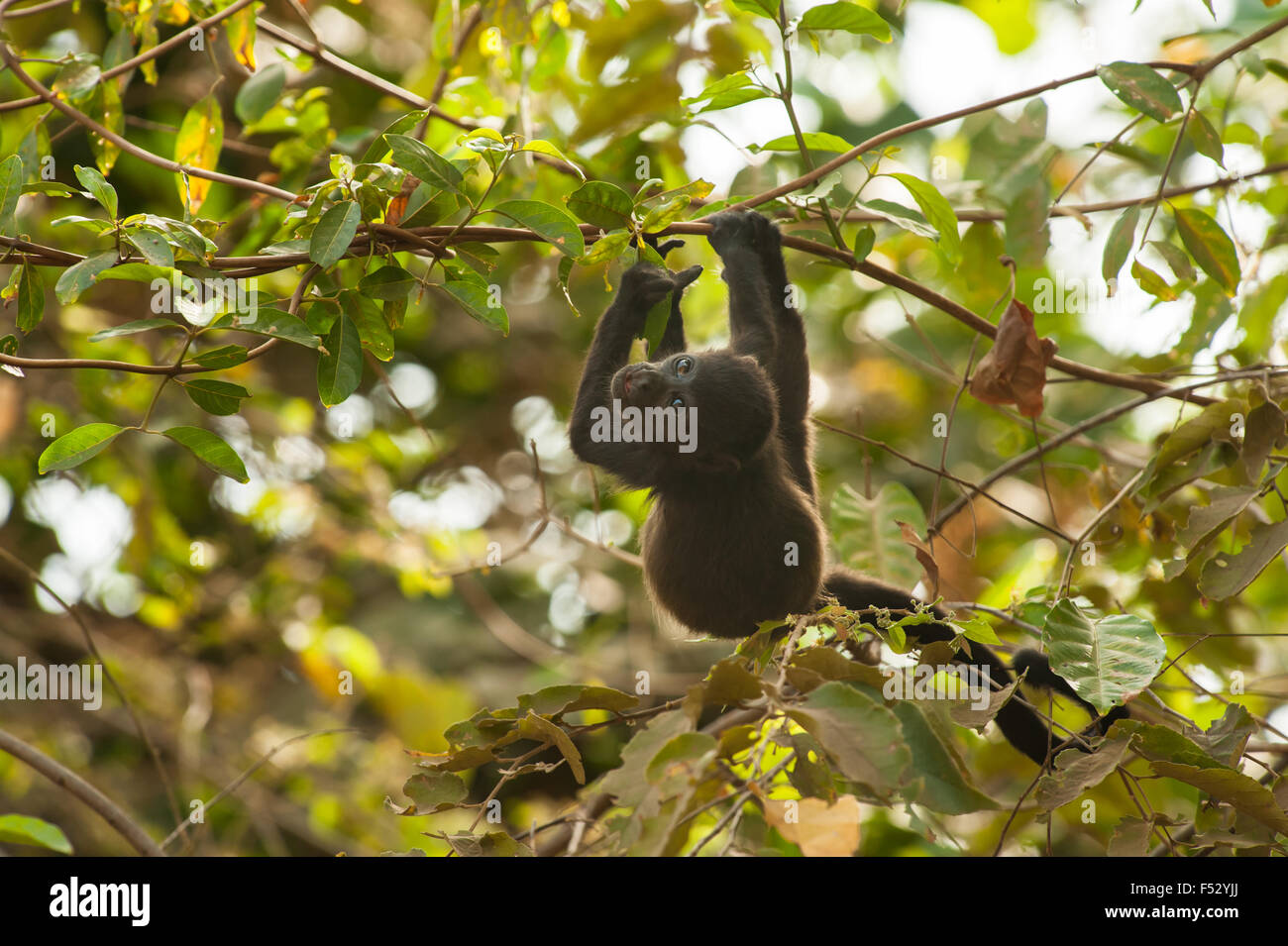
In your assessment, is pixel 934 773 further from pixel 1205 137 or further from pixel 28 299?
pixel 28 299

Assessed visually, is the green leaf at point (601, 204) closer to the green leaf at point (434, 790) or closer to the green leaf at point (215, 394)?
the green leaf at point (215, 394)

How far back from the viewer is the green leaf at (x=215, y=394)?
290 centimetres

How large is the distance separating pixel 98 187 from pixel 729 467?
2317mm

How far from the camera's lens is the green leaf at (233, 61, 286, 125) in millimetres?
4387

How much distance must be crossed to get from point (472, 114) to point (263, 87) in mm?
1002

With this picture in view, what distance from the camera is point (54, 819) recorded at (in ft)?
27.8

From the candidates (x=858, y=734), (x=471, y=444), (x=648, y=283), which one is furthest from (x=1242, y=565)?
(x=471, y=444)

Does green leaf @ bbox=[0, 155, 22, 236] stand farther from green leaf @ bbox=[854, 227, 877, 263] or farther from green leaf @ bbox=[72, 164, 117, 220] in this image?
green leaf @ bbox=[854, 227, 877, 263]

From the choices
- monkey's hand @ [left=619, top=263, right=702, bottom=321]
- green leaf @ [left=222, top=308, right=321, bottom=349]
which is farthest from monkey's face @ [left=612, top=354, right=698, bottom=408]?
green leaf @ [left=222, top=308, right=321, bottom=349]

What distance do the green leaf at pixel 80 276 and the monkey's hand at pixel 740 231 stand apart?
82.4 inches

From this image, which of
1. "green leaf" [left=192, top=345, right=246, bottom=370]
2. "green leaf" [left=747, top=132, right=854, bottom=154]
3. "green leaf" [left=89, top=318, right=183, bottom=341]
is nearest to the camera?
"green leaf" [left=89, top=318, right=183, bottom=341]

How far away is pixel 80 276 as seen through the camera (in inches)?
103

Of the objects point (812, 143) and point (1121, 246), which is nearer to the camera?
point (812, 143)

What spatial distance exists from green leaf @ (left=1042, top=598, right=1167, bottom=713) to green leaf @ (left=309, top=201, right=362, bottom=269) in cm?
220
